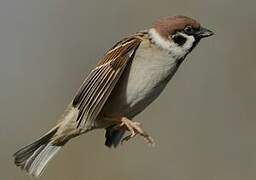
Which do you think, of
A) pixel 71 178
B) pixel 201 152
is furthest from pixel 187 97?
pixel 71 178

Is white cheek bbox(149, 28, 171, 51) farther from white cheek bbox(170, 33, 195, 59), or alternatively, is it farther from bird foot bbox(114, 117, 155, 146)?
bird foot bbox(114, 117, 155, 146)

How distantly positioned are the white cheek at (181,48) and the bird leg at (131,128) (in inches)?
9.5

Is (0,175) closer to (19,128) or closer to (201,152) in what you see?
(19,128)

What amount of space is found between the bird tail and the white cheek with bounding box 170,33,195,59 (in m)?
0.43

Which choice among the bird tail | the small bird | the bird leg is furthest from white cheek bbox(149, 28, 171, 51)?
the bird tail

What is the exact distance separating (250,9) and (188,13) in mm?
228

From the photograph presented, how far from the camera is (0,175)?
15.8ft

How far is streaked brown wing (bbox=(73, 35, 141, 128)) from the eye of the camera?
382cm

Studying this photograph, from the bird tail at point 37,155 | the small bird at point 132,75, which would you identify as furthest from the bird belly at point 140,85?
the bird tail at point 37,155

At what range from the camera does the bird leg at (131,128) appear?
363cm

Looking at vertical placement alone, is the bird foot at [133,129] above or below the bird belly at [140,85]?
below

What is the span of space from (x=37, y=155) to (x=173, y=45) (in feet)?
1.73

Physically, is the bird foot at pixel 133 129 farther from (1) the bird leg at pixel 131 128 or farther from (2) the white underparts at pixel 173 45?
(2) the white underparts at pixel 173 45

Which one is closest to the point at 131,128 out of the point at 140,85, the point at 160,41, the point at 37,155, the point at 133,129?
the point at 133,129
